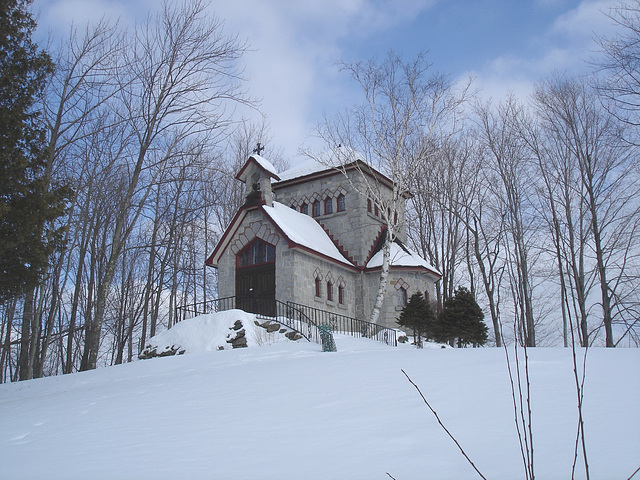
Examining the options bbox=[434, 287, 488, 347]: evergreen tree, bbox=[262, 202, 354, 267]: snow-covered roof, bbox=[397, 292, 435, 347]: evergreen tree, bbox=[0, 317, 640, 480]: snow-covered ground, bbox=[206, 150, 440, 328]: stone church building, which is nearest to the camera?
bbox=[0, 317, 640, 480]: snow-covered ground

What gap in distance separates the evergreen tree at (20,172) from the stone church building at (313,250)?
8.06 metres

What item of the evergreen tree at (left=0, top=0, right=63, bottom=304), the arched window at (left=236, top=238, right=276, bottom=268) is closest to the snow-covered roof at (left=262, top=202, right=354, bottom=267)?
the arched window at (left=236, top=238, right=276, bottom=268)

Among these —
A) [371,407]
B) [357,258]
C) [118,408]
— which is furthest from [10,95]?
[357,258]

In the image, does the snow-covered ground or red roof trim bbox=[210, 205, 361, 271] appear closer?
the snow-covered ground

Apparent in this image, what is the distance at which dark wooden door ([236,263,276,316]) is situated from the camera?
65.1ft

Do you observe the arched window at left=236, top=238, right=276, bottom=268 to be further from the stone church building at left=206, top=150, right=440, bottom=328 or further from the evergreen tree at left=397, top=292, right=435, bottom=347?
the evergreen tree at left=397, top=292, right=435, bottom=347

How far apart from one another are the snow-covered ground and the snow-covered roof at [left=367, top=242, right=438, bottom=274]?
12.5 meters

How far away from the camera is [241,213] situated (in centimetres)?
2073

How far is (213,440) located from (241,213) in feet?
52.2

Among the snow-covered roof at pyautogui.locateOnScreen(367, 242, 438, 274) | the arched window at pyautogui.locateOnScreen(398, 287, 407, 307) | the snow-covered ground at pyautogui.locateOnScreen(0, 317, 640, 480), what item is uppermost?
the snow-covered roof at pyautogui.locateOnScreen(367, 242, 438, 274)

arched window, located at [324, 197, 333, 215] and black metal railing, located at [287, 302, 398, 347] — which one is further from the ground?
arched window, located at [324, 197, 333, 215]

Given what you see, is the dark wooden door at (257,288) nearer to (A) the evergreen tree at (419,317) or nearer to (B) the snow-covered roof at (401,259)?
(B) the snow-covered roof at (401,259)

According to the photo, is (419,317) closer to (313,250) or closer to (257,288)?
(313,250)

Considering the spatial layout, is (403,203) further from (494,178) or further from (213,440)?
(213,440)
